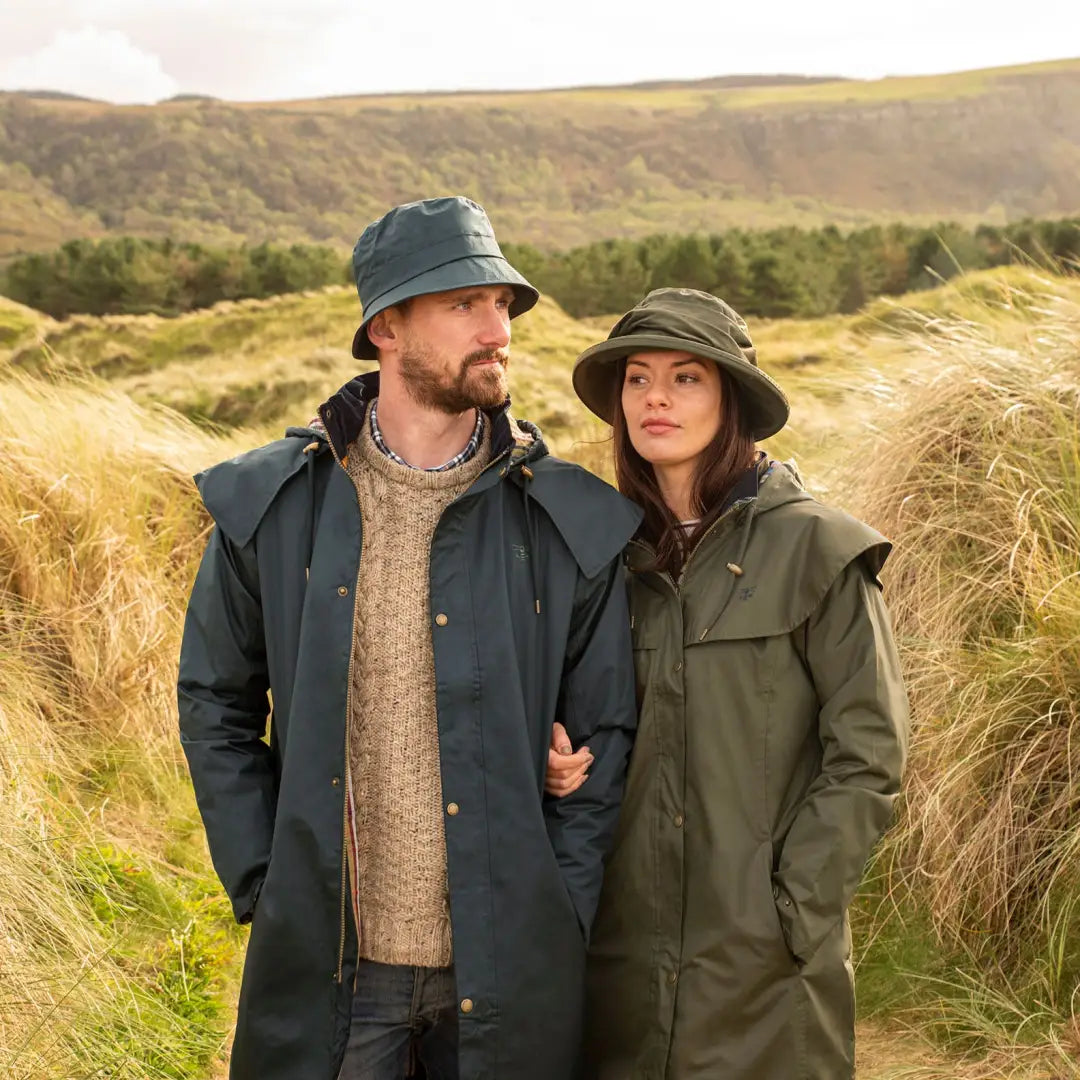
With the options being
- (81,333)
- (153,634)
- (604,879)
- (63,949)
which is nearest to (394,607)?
(604,879)

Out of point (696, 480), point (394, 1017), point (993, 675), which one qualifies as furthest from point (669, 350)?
point (993, 675)

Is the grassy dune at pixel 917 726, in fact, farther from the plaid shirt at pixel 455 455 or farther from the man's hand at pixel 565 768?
the plaid shirt at pixel 455 455

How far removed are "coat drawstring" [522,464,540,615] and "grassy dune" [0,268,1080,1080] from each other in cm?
160

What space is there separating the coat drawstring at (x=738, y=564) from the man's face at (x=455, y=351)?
586 millimetres

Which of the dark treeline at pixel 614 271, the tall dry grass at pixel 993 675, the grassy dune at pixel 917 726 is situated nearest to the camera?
the grassy dune at pixel 917 726

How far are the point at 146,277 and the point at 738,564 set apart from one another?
72.8ft

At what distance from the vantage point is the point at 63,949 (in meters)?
3.27

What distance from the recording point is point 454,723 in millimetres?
2420

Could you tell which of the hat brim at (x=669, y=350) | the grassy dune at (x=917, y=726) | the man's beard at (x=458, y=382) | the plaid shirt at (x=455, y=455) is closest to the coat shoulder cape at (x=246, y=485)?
the plaid shirt at (x=455, y=455)

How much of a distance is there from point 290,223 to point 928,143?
38.6 metres

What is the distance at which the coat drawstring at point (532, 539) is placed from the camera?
99.7 inches

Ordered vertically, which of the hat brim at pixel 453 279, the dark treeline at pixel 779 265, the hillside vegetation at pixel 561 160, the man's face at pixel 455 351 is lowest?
the man's face at pixel 455 351

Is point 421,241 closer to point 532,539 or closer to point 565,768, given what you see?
point 532,539

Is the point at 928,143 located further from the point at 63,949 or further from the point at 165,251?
the point at 63,949
